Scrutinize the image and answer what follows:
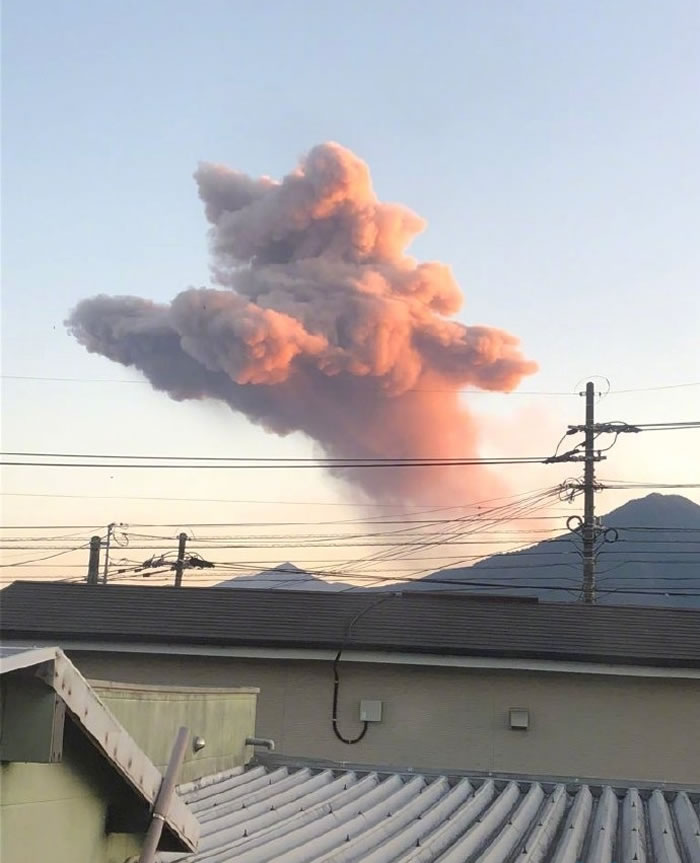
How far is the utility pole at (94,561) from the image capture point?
120 feet

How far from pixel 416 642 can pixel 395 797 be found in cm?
630

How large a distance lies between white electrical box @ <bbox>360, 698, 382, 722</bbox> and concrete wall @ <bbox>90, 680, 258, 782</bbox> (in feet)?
13.2

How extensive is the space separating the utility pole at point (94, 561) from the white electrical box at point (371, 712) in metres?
24.1

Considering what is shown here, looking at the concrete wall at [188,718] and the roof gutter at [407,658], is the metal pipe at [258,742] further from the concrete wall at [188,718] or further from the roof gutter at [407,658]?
the roof gutter at [407,658]

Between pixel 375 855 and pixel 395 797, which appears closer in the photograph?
pixel 375 855

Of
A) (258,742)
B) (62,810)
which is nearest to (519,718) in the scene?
(258,742)

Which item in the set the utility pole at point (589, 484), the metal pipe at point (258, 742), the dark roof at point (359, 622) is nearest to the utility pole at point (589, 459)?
the utility pole at point (589, 484)

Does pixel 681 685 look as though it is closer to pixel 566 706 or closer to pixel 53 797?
pixel 566 706

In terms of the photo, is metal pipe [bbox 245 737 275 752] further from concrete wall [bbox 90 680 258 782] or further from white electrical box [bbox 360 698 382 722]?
white electrical box [bbox 360 698 382 722]

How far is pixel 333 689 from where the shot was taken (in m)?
14.3

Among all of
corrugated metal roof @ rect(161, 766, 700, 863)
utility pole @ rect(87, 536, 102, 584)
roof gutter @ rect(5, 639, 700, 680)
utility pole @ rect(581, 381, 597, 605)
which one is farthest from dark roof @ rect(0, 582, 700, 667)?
utility pole @ rect(87, 536, 102, 584)

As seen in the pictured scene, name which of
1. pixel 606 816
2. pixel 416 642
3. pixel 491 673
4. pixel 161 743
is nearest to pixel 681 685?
pixel 491 673

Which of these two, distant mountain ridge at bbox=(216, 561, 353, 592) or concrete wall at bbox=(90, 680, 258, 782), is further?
distant mountain ridge at bbox=(216, 561, 353, 592)

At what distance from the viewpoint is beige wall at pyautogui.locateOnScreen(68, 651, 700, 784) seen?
13719 mm
